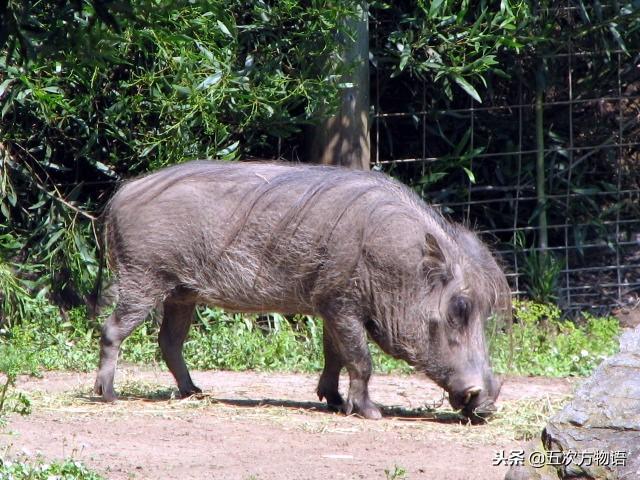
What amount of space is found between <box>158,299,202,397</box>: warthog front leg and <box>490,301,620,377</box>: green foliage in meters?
1.86

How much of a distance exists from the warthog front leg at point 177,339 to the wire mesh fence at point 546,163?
271 cm

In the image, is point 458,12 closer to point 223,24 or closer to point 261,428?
point 223,24

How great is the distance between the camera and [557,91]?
31.3ft

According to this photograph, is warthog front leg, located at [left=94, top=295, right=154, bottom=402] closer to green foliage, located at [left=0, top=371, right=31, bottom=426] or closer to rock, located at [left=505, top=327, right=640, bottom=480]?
green foliage, located at [left=0, top=371, right=31, bottom=426]

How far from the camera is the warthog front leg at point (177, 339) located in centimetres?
665

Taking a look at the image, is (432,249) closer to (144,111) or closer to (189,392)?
(189,392)

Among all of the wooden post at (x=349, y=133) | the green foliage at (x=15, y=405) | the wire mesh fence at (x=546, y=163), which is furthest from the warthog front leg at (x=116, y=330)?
the wire mesh fence at (x=546, y=163)

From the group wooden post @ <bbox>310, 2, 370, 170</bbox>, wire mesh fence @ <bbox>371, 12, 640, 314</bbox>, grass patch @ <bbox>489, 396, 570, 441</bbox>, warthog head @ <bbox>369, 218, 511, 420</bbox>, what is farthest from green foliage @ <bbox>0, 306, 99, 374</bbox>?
grass patch @ <bbox>489, 396, 570, 441</bbox>

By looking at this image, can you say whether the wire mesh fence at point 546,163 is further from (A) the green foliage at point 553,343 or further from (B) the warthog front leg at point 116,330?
(B) the warthog front leg at point 116,330

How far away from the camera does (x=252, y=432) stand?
5.53m

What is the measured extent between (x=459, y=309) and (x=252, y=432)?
1375 millimetres

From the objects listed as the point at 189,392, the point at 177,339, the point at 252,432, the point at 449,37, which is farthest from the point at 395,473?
the point at 449,37

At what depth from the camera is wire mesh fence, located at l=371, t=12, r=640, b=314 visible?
913 cm

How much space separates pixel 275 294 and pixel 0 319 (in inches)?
114
